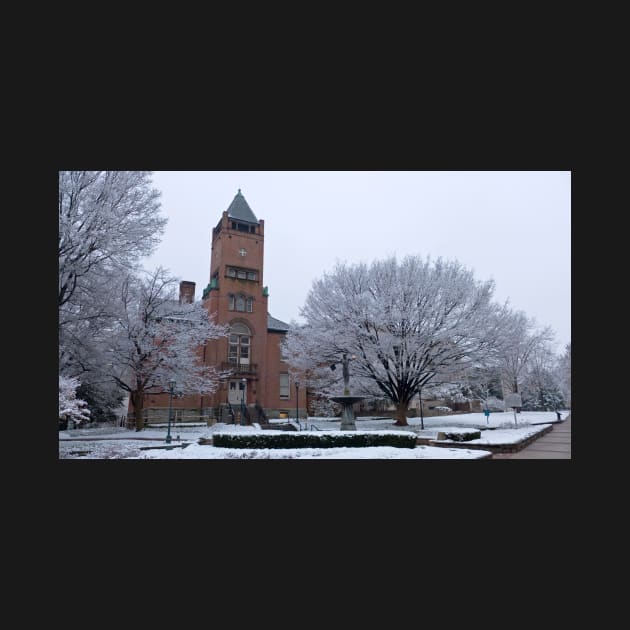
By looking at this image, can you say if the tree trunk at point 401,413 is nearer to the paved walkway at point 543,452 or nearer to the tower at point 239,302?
the paved walkway at point 543,452

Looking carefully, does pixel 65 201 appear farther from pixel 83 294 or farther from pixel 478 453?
pixel 478 453

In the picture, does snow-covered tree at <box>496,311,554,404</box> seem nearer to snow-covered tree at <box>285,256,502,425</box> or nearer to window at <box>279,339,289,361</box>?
snow-covered tree at <box>285,256,502,425</box>

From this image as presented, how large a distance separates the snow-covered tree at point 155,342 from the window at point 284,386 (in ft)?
25.1

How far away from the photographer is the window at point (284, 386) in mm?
30406

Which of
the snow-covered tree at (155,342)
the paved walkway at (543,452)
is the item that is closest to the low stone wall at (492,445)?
the paved walkway at (543,452)

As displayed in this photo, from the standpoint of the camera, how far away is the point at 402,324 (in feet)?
71.1

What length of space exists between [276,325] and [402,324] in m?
11.8

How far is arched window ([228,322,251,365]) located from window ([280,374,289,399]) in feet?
9.35

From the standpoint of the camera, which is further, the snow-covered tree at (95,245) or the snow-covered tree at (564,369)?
A: the snow-covered tree at (564,369)

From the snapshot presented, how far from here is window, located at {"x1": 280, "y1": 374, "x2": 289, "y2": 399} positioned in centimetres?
3041

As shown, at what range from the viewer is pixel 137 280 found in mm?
19547

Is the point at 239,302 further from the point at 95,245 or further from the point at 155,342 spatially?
the point at 95,245

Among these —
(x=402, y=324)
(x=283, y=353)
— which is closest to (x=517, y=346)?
(x=402, y=324)

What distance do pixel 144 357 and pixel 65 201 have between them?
8.69 m
